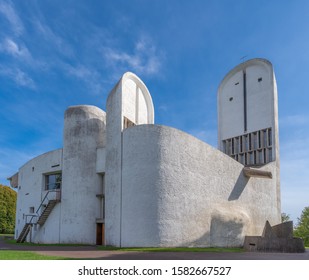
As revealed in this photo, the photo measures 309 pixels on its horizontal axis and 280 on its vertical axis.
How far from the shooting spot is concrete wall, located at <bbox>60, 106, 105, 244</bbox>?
28.0 metres

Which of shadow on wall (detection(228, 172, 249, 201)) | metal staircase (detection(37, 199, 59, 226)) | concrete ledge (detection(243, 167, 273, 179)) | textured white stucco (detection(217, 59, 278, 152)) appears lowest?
metal staircase (detection(37, 199, 59, 226))

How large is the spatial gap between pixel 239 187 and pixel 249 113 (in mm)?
10605

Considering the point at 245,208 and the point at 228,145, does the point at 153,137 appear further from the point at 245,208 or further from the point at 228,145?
the point at 228,145

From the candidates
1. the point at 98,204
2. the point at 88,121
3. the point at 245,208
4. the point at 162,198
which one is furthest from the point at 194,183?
the point at 88,121

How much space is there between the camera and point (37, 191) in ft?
110

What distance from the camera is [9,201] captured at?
58.4 metres

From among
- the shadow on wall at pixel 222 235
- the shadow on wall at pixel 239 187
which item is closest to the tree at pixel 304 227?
the shadow on wall at pixel 239 187

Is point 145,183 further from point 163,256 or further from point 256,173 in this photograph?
point 256,173

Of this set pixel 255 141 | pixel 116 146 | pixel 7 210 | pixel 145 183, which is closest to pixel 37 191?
pixel 116 146

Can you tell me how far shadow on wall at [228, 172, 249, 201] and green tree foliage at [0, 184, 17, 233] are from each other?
41.3 m

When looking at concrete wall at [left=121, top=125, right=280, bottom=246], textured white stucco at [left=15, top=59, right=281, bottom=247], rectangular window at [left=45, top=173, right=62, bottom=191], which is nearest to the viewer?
concrete wall at [left=121, top=125, right=280, bottom=246]

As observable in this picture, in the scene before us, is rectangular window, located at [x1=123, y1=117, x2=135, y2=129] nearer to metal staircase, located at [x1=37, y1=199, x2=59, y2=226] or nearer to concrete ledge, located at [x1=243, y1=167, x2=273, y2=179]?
metal staircase, located at [x1=37, y1=199, x2=59, y2=226]

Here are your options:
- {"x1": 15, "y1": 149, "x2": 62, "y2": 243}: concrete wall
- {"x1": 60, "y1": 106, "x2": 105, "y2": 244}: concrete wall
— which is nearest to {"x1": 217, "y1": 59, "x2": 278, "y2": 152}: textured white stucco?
{"x1": 60, "y1": 106, "x2": 105, "y2": 244}: concrete wall

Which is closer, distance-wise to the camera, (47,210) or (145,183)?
(145,183)
